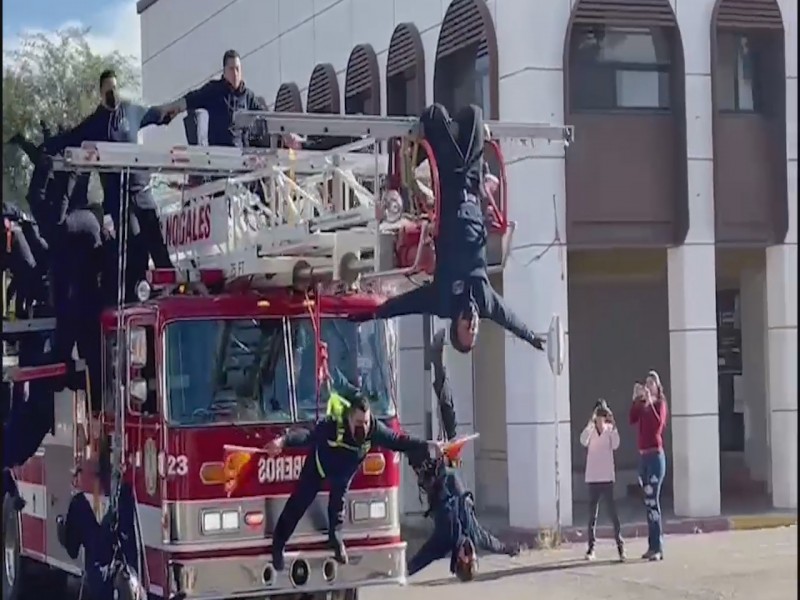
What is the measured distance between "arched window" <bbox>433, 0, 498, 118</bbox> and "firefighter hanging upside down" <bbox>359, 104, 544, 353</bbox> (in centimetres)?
656

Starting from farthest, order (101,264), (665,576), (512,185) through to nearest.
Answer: (512,185)
(665,576)
(101,264)

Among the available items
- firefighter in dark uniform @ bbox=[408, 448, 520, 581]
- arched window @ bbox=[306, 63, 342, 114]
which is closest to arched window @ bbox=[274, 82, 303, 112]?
arched window @ bbox=[306, 63, 342, 114]

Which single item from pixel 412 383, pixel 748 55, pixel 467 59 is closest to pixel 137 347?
pixel 412 383

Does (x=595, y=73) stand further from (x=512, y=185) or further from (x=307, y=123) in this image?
(x=307, y=123)

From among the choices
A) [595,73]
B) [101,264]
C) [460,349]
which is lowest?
[460,349]

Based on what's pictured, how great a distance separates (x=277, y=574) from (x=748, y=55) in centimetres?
899

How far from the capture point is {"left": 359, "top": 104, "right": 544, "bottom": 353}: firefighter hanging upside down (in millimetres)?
7715

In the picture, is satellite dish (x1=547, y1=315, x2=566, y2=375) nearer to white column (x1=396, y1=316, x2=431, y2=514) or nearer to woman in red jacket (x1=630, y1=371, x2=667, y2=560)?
woman in red jacket (x1=630, y1=371, x2=667, y2=560)

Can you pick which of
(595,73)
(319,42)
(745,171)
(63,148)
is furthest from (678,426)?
(63,148)

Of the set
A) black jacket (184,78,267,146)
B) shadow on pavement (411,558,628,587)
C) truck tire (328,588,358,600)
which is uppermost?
black jacket (184,78,267,146)

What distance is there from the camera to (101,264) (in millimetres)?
9547

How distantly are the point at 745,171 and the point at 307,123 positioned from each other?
26.0 ft

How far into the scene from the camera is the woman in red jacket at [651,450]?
1295 cm

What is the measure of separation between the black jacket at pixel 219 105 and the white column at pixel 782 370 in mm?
7268
